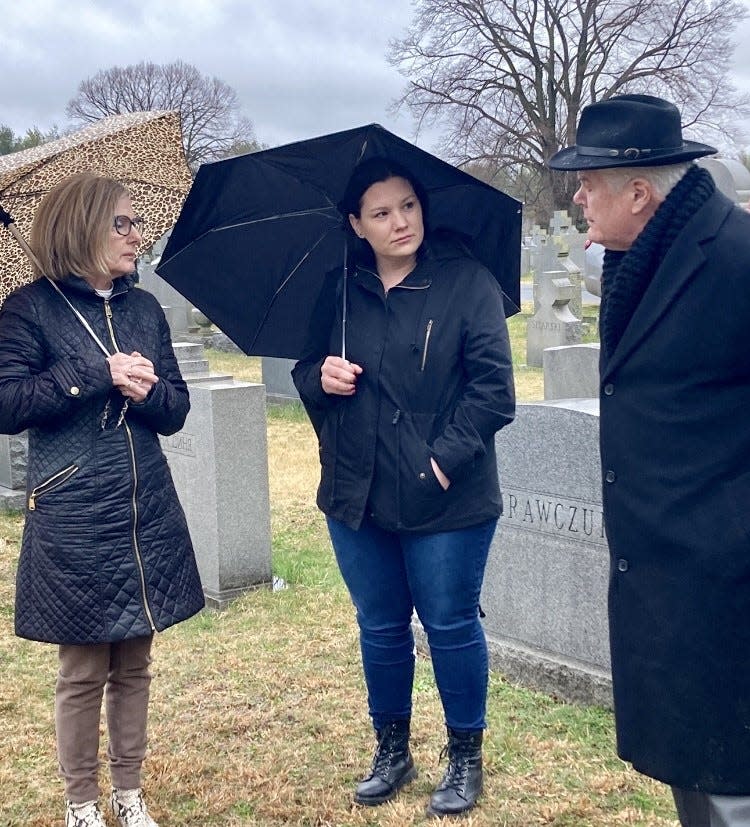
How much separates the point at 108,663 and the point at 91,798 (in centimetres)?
41

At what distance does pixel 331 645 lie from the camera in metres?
5.11

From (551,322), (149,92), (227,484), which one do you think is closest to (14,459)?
(227,484)

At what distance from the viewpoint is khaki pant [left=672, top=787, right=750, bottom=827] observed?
7.28 feet

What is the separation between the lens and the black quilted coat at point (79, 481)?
310 cm

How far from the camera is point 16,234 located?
10.8 ft

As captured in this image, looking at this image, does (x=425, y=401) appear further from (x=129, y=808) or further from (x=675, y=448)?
(x=129, y=808)

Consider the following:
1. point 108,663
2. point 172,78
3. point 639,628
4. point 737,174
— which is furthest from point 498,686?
point 172,78

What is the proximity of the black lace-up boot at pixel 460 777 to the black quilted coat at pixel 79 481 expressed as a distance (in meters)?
0.99

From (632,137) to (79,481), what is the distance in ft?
5.89

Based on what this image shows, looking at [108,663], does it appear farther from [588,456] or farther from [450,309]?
[588,456]

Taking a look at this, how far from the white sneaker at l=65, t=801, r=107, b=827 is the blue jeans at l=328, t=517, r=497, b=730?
907 mm

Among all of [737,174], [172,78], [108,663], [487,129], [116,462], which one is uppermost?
[172,78]

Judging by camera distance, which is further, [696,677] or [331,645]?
[331,645]

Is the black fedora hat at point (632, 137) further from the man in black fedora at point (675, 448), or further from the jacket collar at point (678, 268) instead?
the jacket collar at point (678, 268)
